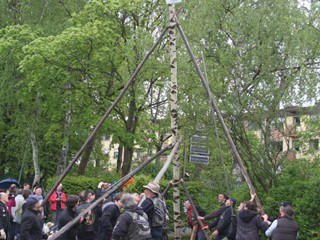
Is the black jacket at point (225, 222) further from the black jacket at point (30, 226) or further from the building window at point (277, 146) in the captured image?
the black jacket at point (30, 226)

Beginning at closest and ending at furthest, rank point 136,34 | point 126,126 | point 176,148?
point 176,148 → point 136,34 → point 126,126

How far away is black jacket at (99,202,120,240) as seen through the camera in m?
11.6

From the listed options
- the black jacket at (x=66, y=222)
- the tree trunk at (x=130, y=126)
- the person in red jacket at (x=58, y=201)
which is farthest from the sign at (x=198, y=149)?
the tree trunk at (x=130, y=126)

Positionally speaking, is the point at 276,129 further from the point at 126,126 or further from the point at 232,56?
the point at 126,126

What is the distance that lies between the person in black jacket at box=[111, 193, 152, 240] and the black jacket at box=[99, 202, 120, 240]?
1.92 metres

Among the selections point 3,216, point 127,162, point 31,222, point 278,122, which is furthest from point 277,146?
point 127,162

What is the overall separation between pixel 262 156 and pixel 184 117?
2.70 m

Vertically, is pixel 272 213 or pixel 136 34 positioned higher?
pixel 136 34

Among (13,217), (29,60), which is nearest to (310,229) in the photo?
(13,217)

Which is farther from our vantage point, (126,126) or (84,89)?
(126,126)

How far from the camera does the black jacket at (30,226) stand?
1130cm

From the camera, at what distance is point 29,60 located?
2461 centimetres

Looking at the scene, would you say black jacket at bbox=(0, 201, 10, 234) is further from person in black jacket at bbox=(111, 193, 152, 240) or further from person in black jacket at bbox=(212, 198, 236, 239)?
person in black jacket at bbox=(212, 198, 236, 239)

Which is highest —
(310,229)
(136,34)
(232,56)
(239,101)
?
(136,34)
